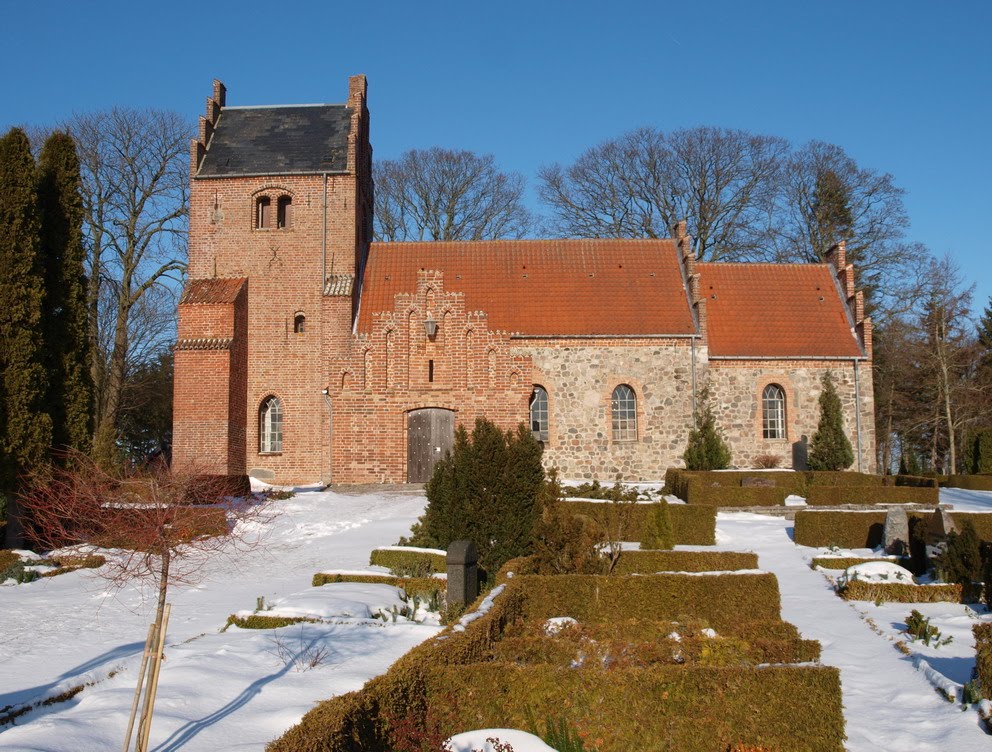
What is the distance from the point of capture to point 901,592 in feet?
40.6

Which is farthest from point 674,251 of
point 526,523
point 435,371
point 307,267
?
point 526,523

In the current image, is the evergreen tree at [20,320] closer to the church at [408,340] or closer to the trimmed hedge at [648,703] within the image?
the church at [408,340]

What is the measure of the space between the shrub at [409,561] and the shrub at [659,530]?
11.7 ft

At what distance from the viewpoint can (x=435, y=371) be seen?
2298cm

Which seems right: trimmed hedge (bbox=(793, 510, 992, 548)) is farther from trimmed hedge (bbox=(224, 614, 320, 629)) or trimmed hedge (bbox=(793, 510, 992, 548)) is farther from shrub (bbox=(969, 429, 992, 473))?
shrub (bbox=(969, 429, 992, 473))

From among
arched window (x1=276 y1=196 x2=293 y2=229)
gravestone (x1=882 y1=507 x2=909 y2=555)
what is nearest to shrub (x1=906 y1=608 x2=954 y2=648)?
gravestone (x1=882 y1=507 x2=909 y2=555)

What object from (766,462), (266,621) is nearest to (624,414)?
(766,462)

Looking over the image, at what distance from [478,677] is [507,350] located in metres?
16.2

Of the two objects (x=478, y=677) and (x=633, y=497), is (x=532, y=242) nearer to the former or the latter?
(x=633, y=497)

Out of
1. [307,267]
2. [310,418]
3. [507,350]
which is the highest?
[307,267]

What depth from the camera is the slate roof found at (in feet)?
84.9

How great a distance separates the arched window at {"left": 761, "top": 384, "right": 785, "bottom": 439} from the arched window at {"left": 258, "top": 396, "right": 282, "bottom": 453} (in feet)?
44.9

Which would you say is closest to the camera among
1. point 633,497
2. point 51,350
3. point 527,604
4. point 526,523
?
point 527,604

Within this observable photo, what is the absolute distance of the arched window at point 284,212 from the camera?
85.2 ft
